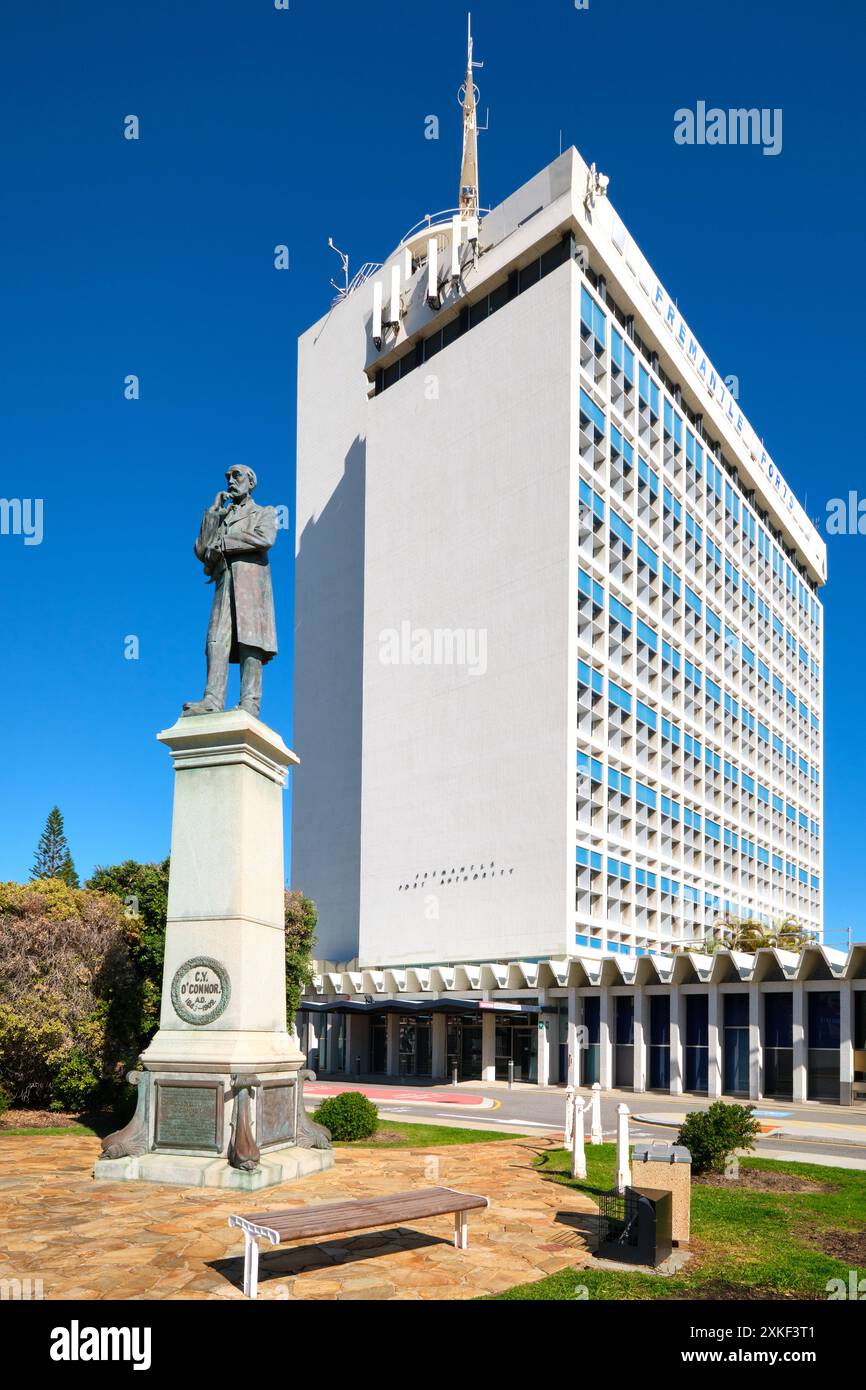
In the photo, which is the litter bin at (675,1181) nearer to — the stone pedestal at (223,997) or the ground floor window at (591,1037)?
the stone pedestal at (223,997)

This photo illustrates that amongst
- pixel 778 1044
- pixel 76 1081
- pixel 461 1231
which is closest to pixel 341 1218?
pixel 461 1231

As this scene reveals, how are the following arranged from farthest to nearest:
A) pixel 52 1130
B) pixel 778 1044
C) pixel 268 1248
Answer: pixel 778 1044 → pixel 52 1130 → pixel 268 1248

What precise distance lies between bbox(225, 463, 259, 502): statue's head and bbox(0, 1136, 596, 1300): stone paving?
32.6 ft

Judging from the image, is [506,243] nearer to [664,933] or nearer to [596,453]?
[596,453]

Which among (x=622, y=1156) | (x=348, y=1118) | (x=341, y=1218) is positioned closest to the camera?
(x=341, y=1218)

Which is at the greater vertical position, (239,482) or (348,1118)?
(239,482)

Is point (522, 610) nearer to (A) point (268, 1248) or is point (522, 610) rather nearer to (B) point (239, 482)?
(B) point (239, 482)

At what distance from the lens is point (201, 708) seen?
16062 mm

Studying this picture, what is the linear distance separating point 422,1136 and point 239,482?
517 inches

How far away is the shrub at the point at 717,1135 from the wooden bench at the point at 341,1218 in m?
6.16

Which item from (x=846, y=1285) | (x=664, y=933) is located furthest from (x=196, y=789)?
(x=664, y=933)

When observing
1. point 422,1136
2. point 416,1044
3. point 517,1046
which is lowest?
point 416,1044

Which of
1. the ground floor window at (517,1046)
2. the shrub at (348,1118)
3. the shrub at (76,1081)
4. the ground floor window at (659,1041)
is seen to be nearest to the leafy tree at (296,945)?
the ground floor window at (517,1046)
